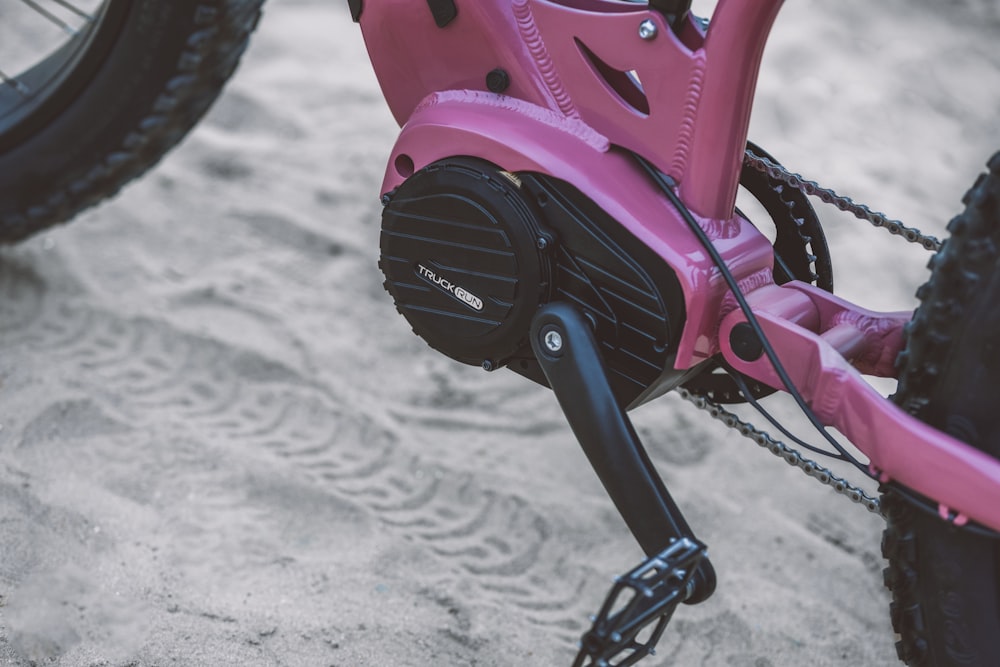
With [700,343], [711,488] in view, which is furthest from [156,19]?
[711,488]

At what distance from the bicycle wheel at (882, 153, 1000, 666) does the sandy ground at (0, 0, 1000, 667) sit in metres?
0.39

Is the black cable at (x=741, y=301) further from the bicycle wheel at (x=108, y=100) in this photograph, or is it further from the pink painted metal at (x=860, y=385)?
the bicycle wheel at (x=108, y=100)

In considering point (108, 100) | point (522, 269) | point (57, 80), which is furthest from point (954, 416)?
point (57, 80)

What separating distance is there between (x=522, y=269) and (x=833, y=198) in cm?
38

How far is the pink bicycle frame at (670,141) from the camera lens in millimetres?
1048

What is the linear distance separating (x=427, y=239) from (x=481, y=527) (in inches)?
20.8

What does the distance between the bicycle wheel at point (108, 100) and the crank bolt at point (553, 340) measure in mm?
781

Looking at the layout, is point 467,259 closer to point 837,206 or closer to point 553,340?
point 553,340

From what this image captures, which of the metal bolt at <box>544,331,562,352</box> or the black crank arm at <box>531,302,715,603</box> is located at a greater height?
the metal bolt at <box>544,331,562,352</box>

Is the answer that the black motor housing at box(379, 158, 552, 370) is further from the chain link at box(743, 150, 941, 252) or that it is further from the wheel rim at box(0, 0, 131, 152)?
the wheel rim at box(0, 0, 131, 152)

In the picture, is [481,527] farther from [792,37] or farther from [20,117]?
[792,37]

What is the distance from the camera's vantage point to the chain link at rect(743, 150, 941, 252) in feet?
3.92

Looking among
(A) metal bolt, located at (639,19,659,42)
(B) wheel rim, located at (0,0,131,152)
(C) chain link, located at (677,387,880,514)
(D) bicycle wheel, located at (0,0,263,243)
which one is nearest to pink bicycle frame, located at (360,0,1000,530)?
(A) metal bolt, located at (639,19,659,42)

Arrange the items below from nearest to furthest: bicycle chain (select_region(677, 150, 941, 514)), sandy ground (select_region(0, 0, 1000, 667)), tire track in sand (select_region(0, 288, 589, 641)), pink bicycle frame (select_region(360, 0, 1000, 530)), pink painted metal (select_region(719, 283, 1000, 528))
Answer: pink painted metal (select_region(719, 283, 1000, 528))
pink bicycle frame (select_region(360, 0, 1000, 530))
bicycle chain (select_region(677, 150, 941, 514))
sandy ground (select_region(0, 0, 1000, 667))
tire track in sand (select_region(0, 288, 589, 641))
